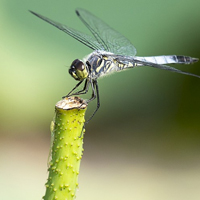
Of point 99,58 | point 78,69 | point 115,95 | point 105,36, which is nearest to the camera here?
point 78,69

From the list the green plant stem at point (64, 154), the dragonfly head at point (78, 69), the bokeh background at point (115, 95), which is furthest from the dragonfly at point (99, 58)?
the bokeh background at point (115, 95)

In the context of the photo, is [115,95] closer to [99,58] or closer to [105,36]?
[105,36]

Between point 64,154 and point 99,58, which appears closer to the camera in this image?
point 64,154

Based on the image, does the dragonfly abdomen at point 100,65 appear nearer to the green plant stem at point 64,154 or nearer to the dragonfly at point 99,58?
the dragonfly at point 99,58

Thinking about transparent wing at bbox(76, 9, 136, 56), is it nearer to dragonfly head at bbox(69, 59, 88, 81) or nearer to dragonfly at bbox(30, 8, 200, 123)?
dragonfly at bbox(30, 8, 200, 123)

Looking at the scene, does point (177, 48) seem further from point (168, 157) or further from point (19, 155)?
point (19, 155)

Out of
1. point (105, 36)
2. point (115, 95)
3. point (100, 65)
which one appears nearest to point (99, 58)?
point (100, 65)
